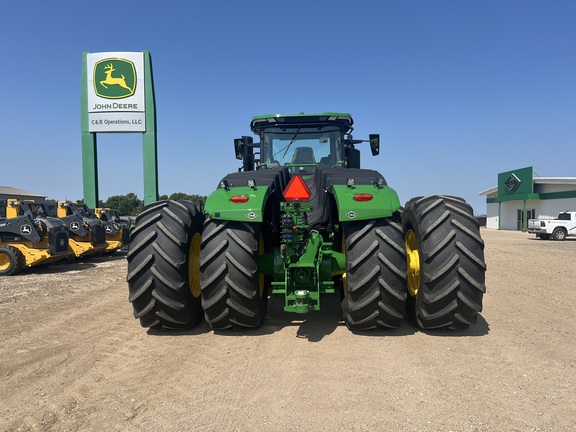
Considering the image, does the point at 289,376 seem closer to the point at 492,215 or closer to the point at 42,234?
the point at 42,234

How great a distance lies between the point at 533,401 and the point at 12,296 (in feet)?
25.8

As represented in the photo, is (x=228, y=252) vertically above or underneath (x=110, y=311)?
above

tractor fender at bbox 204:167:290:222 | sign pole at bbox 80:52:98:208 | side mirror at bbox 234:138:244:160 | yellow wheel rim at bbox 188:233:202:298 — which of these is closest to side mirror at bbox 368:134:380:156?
side mirror at bbox 234:138:244:160

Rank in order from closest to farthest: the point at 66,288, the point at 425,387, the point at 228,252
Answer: the point at 425,387 < the point at 228,252 < the point at 66,288

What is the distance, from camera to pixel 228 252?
4035 mm

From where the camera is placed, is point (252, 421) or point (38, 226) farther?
point (38, 226)

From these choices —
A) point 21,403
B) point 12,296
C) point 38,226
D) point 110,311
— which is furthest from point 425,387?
point 38,226

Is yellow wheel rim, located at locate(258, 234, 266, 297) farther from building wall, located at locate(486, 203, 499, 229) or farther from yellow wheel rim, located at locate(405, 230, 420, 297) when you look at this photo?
building wall, located at locate(486, 203, 499, 229)

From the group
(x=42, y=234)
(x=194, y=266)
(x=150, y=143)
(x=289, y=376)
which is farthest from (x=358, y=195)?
(x=150, y=143)

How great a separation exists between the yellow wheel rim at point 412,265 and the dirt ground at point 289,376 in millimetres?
502

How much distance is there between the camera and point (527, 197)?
114 ft

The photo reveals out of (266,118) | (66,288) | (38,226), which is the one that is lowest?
(66,288)

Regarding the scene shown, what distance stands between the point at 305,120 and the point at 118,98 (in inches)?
515

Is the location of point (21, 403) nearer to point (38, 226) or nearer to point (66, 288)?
point (66, 288)
